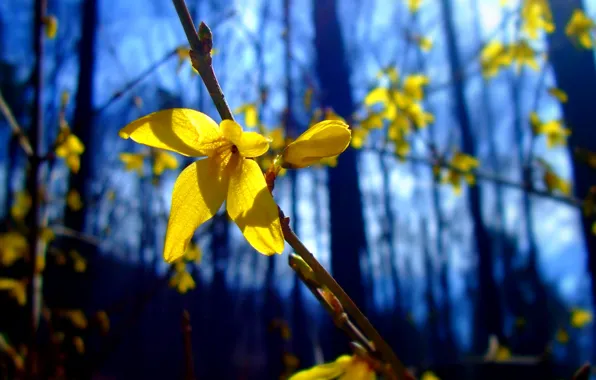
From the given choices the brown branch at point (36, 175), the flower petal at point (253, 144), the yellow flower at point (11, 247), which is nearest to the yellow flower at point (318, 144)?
the flower petal at point (253, 144)

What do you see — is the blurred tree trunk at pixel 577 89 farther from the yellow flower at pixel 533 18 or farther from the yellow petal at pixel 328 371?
the yellow petal at pixel 328 371

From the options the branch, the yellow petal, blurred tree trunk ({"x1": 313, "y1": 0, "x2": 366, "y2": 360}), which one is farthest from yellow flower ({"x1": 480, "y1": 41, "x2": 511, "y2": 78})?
the branch

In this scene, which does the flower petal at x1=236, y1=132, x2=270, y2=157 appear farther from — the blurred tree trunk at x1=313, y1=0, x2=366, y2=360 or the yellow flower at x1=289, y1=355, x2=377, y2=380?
the blurred tree trunk at x1=313, y1=0, x2=366, y2=360

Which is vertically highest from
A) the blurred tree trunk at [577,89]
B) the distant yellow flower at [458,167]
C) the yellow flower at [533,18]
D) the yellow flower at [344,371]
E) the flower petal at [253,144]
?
the yellow flower at [533,18]

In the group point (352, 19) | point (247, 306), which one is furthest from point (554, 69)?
point (247, 306)

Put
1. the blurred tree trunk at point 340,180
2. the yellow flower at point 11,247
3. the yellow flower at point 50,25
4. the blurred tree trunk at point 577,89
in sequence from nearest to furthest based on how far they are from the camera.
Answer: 1. the yellow flower at point 50,25
2. the yellow flower at point 11,247
3. the blurred tree trunk at point 577,89
4. the blurred tree trunk at point 340,180

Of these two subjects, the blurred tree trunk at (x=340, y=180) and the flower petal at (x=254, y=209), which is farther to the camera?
the blurred tree trunk at (x=340, y=180)

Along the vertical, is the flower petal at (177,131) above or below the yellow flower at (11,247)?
below
